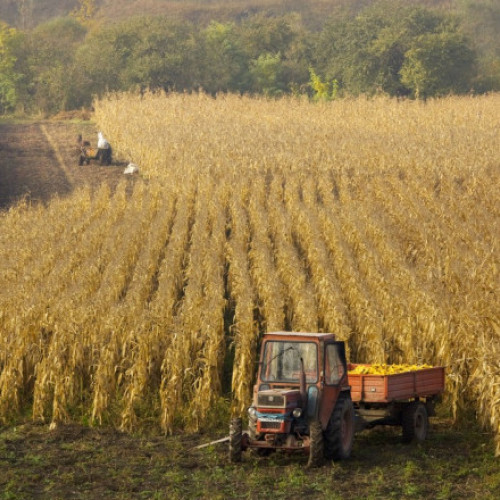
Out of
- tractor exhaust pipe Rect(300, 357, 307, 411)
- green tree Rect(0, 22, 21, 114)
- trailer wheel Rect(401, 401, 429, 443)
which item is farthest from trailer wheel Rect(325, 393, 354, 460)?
green tree Rect(0, 22, 21, 114)

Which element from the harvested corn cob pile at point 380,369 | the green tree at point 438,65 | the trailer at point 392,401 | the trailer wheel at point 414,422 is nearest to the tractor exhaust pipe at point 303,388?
the trailer at point 392,401

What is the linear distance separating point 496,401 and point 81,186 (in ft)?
81.2

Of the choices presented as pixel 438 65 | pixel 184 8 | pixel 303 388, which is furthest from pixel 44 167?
pixel 184 8

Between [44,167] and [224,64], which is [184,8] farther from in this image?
[44,167]

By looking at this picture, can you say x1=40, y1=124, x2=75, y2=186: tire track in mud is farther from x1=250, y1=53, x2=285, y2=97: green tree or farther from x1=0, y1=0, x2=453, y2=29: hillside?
x1=0, y1=0, x2=453, y2=29: hillside

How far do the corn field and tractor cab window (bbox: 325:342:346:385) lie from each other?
6.53 ft

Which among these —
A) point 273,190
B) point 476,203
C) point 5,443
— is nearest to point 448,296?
point 5,443

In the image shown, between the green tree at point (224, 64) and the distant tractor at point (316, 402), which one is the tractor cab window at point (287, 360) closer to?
the distant tractor at point (316, 402)

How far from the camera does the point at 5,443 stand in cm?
1394

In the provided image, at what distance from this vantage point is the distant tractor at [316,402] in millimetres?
12266

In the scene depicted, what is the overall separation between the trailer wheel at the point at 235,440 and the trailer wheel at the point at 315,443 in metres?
0.85

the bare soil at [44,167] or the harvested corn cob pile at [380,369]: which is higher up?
the bare soil at [44,167]

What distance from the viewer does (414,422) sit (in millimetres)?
13781

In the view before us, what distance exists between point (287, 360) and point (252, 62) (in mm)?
64664
